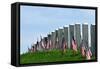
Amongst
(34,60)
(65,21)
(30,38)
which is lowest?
(34,60)

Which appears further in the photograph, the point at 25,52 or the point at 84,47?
the point at 84,47

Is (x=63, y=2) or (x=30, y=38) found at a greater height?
(x=63, y=2)

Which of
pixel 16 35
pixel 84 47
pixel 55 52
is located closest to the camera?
pixel 16 35

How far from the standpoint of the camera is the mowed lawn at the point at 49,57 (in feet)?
11.3

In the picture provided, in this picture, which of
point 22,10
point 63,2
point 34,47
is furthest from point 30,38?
point 63,2

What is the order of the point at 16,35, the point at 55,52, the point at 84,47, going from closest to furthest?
the point at 16,35 → the point at 55,52 → the point at 84,47

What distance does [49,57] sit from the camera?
3.59m

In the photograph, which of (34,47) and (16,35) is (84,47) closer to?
(34,47)

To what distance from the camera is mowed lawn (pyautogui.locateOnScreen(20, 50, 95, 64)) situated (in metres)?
3.44

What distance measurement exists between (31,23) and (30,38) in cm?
19

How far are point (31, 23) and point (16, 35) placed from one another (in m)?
0.28
